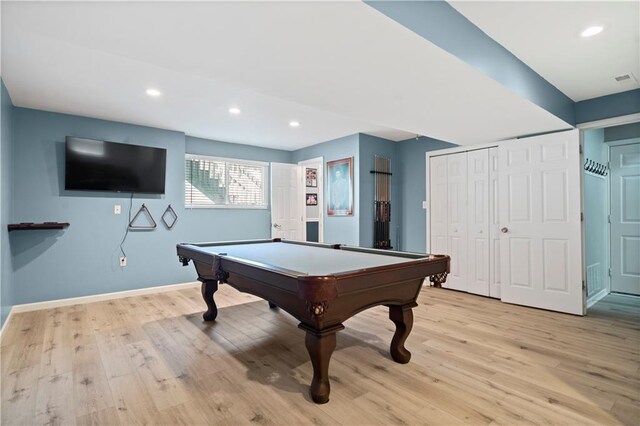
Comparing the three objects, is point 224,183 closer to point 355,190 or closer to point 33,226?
point 355,190

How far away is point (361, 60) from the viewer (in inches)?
80.4

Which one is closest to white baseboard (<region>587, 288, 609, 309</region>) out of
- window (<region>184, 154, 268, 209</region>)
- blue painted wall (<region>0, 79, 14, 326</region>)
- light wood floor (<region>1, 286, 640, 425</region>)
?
light wood floor (<region>1, 286, 640, 425</region>)

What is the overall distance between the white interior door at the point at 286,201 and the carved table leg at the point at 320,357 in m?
4.13

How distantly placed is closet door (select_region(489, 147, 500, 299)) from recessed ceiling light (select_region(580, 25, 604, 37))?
1945 mm

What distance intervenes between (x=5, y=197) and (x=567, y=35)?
532 cm

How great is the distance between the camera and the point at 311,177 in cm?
625

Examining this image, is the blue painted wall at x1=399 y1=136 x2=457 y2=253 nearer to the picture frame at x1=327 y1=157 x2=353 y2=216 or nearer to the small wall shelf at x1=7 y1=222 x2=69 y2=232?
the picture frame at x1=327 y1=157 x2=353 y2=216

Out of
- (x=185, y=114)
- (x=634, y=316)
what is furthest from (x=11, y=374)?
(x=634, y=316)

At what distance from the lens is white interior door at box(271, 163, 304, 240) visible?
5.91 m

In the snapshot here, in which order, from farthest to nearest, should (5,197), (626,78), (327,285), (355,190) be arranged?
(355,190)
(5,197)
(626,78)
(327,285)

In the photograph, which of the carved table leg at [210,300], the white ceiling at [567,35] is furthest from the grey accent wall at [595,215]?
the carved table leg at [210,300]

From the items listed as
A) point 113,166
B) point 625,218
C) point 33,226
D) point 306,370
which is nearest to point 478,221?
point 625,218

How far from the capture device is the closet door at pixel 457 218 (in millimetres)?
4531

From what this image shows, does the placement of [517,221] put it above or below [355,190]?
below
